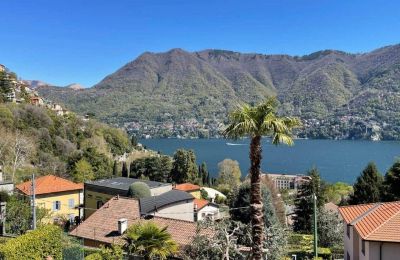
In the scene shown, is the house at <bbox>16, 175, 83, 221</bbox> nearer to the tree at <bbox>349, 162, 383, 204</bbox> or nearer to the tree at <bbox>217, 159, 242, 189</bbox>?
the tree at <bbox>349, 162, 383, 204</bbox>

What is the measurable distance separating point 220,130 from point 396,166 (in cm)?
3196

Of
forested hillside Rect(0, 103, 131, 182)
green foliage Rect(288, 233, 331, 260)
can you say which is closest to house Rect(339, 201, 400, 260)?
green foliage Rect(288, 233, 331, 260)

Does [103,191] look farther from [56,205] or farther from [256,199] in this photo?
[256,199]

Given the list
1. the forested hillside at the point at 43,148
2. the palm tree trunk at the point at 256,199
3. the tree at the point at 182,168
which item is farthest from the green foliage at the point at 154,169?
the palm tree trunk at the point at 256,199

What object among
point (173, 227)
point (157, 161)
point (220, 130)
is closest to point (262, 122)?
point (220, 130)

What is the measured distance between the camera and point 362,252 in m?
18.2

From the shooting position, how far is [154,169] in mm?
75062

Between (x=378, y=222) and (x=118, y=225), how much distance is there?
13.7 metres

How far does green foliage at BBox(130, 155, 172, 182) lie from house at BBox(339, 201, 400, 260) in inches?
2164

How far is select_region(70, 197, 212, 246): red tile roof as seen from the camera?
2252cm

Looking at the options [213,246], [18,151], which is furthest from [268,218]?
[18,151]

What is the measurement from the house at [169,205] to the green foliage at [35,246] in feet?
37.4

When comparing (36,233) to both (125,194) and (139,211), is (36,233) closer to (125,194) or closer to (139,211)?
(139,211)

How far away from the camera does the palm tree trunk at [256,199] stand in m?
12.1
